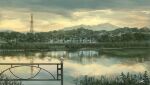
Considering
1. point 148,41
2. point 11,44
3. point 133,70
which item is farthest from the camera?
point 148,41

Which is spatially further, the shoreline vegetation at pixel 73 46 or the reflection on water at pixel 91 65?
the shoreline vegetation at pixel 73 46

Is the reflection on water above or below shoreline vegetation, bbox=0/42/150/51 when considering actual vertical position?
below

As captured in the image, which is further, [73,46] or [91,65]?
[73,46]

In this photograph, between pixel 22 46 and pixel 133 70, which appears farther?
pixel 22 46

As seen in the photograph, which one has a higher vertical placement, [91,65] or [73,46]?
[73,46]

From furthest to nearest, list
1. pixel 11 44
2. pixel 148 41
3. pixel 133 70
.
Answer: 1. pixel 148 41
2. pixel 11 44
3. pixel 133 70

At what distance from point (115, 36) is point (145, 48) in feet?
32.4

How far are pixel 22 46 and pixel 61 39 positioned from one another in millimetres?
9677

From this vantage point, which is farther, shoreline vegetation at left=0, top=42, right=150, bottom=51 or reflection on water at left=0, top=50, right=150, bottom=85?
shoreline vegetation at left=0, top=42, right=150, bottom=51

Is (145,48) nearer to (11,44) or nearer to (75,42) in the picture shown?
(75,42)

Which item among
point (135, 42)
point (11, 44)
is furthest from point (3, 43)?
point (135, 42)

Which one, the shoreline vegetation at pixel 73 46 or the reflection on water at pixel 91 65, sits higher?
Answer: the shoreline vegetation at pixel 73 46

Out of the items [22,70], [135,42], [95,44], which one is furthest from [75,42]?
[22,70]

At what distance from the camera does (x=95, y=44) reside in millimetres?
68062
